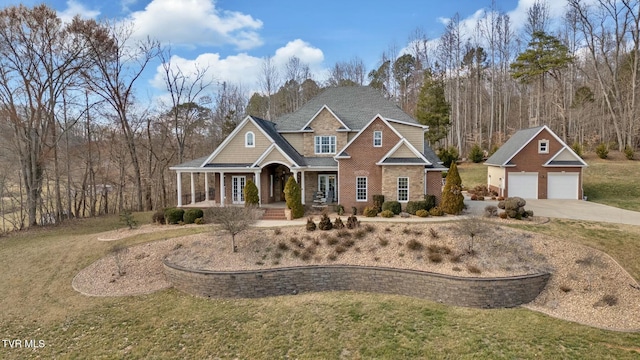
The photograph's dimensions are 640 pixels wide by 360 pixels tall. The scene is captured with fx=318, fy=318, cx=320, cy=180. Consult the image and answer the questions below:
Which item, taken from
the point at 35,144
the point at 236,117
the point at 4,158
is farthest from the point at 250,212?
the point at 236,117

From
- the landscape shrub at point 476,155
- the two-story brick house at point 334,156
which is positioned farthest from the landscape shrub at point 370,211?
the landscape shrub at point 476,155

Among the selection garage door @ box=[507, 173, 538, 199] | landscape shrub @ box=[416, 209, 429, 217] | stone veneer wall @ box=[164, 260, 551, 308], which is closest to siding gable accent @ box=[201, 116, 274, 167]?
stone veneer wall @ box=[164, 260, 551, 308]

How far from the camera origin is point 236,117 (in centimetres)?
4528

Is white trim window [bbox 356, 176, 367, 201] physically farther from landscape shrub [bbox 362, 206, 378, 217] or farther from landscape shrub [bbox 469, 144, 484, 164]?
landscape shrub [bbox 469, 144, 484, 164]

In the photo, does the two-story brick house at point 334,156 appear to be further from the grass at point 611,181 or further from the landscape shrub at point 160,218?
the grass at point 611,181

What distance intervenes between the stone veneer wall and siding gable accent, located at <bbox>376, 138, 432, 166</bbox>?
29.3ft

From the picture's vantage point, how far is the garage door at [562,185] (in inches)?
941

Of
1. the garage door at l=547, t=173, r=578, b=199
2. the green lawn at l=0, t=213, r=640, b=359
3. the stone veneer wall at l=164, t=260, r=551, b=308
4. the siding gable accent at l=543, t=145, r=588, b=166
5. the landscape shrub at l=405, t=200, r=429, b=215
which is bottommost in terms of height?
the green lawn at l=0, t=213, r=640, b=359

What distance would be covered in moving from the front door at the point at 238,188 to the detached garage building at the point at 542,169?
65.8ft

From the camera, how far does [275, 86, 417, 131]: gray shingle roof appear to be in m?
24.5

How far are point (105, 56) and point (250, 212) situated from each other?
2197 cm

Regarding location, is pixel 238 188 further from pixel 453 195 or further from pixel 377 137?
pixel 453 195

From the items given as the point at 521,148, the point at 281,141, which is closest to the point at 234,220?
the point at 281,141

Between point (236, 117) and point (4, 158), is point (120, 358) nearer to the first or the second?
point (4, 158)
